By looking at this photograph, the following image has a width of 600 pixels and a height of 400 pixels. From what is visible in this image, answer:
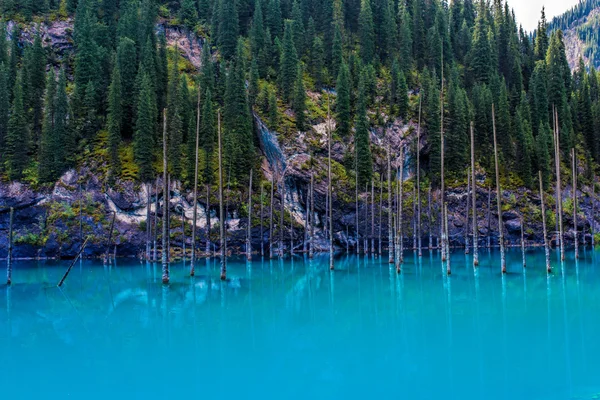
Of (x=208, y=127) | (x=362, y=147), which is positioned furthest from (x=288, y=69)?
(x=362, y=147)

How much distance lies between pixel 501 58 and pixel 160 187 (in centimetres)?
7366

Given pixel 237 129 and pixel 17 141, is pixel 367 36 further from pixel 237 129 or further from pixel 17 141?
pixel 17 141

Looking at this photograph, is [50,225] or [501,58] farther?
[501,58]

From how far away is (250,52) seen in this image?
7819 cm

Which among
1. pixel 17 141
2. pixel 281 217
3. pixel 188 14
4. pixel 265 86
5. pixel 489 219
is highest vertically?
pixel 188 14

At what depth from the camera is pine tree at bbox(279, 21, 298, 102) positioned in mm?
69812

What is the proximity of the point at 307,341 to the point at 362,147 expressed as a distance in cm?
5116

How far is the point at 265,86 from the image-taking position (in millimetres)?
69500

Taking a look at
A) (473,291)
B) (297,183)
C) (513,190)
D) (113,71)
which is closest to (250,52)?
(113,71)

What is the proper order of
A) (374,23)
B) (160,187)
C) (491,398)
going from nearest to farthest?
1. (491,398)
2. (160,187)
3. (374,23)

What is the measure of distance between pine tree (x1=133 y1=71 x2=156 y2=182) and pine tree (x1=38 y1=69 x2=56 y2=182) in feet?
31.9

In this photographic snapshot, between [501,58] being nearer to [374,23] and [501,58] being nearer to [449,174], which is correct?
[374,23]

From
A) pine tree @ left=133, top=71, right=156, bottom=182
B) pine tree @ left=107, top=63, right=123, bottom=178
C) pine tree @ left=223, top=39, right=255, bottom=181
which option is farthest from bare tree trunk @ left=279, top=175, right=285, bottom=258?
pine tree @ left=107, top=63, right=123, bottom=178

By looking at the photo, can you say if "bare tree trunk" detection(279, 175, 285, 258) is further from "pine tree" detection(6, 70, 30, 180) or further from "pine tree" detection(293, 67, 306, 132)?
"pine tree" detection(6, 70, 30, 180)
